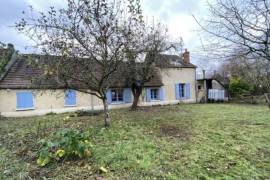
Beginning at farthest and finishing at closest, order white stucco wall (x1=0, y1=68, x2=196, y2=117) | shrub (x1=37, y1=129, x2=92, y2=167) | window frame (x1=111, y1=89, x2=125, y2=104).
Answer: window frame (x1=111, y1=89, x2=125, y2=104)
white stucco wall (x1=0, y1=68, x2=196, y2=117)
shrub (x1=37, y1=129, x2=92, y2=167)

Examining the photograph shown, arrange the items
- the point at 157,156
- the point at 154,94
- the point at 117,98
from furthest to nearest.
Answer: the point at 154,94 < the point at 117,98 < the point at 157,156

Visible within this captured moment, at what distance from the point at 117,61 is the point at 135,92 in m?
10.3

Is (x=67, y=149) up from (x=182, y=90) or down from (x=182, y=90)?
down

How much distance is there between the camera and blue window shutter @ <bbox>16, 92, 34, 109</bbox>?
18.0 m

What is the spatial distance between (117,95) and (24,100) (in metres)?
7.51

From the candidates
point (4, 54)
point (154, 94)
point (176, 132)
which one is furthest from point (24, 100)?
point (176, 132)

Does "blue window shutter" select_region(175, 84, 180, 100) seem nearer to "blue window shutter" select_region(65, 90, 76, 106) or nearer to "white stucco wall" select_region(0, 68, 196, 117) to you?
"white stucco wall" select_region(0, 68, 196, 117)

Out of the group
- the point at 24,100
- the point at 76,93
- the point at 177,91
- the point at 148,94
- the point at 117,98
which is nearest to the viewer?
the point at 24,100

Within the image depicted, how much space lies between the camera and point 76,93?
20203 mm

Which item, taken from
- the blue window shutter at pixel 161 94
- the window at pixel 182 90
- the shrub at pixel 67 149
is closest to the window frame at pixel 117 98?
the blue window shutter at pixel 161 94

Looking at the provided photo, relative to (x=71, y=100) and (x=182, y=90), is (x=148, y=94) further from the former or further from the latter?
(x=71, y=100)

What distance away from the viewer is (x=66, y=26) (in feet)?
30.4

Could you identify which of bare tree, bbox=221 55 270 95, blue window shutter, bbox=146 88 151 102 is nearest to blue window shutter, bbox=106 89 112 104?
blue window shutter, bbox=146 88 151 102

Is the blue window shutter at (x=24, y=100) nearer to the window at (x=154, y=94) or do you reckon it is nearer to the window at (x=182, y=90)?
the window at (x=154, y=94)
